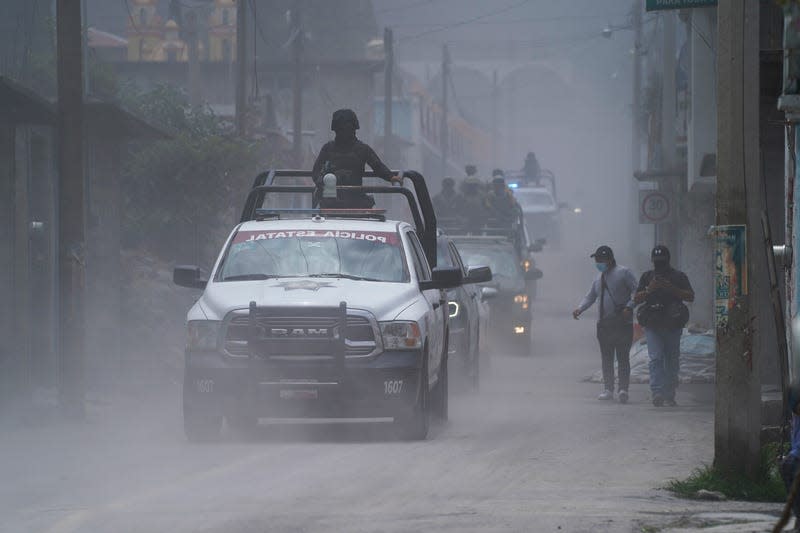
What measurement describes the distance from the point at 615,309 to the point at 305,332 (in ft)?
24.7

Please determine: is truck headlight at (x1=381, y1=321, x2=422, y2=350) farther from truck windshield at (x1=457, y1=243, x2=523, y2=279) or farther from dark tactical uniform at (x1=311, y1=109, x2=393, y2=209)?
truck windshield at (x1=457, y1=243, x2=523, y2=279)

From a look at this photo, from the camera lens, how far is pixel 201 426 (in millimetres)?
12930

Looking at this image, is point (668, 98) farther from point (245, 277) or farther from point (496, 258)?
point (245, 277)

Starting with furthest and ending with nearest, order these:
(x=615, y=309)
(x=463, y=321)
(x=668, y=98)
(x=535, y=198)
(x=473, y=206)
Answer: (x=535, y=198)
(x=668, y=98)
(x=473, y=206)
(x=615, y=309)
(x=463, y=321)

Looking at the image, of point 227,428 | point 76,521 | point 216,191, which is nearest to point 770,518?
point 76,521

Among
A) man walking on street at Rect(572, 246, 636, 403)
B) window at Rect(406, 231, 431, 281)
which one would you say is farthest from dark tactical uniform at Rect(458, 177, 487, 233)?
window at Rect(406, 231, 431, 281)

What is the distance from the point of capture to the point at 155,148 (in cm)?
3456

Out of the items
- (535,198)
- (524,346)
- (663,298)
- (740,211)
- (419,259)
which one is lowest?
(524,346)

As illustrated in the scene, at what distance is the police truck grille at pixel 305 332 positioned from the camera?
1247cm

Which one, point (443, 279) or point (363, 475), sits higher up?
point (443, 279)

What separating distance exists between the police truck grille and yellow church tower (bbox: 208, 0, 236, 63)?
53873 millimetres

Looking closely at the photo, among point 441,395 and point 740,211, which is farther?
point 441,395

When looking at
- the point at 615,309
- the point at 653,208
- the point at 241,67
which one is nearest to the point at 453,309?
the point at 615,309

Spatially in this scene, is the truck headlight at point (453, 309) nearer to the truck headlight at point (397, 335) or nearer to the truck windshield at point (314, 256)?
the truck windshield at point (314, 256)
